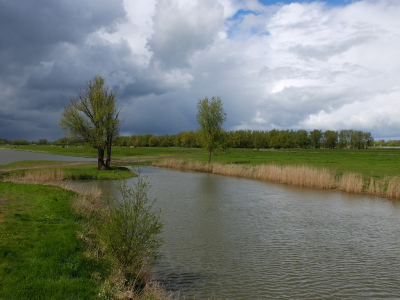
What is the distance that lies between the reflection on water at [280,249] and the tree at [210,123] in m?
26.6

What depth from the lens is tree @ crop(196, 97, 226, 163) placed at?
157 ft

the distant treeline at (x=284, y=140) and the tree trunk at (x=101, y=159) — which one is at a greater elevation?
the distant treeline at (x=284, y=140)

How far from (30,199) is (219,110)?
119ft

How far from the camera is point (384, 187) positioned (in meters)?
23.8

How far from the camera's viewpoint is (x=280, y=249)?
11.7 m

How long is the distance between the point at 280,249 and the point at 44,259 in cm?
839

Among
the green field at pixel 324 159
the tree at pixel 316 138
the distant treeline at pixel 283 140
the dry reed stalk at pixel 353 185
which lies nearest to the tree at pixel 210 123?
the green field at pixel 324 159

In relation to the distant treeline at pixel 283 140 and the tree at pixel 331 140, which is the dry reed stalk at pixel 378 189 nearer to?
the distant treeline at pixel 283 140

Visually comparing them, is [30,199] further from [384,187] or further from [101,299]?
[384,187]

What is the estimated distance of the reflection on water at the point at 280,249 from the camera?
8.56m

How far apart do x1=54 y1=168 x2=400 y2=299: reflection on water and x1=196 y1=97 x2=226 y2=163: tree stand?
26589mm

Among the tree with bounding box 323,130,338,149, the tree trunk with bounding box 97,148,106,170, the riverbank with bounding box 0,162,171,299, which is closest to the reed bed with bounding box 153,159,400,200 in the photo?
the tree trunk with bounding box 97,148,106,170

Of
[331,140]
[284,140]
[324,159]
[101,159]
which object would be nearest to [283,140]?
[284,140]

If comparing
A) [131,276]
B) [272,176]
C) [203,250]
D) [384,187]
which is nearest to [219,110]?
[272,176]
